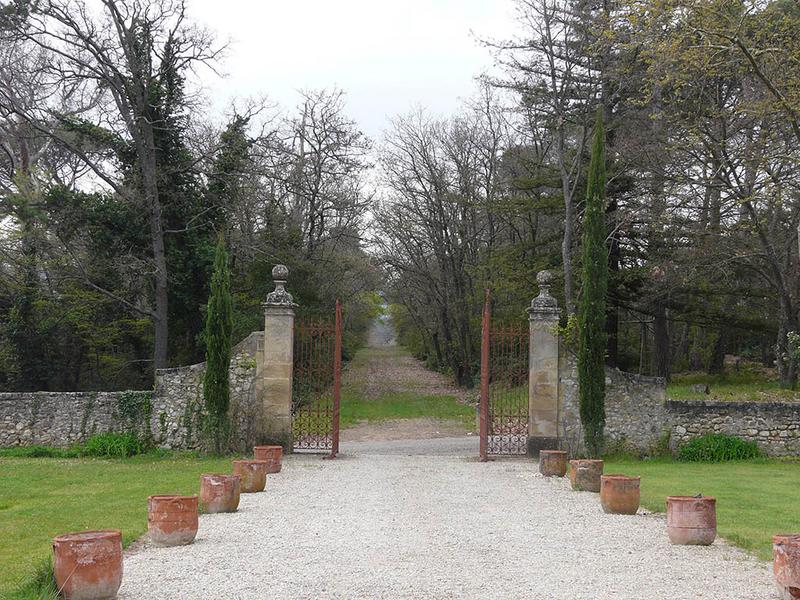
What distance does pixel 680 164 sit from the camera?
20141 millimetres

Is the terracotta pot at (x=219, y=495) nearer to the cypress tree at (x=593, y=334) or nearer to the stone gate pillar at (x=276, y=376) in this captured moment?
the stone gate pillar at (x=276, y=376)

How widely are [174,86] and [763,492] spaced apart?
1802 cm

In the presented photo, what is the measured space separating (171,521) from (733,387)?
19.2m

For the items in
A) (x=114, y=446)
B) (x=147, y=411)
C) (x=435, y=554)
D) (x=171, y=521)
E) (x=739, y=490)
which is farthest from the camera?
(x=147, y=411)

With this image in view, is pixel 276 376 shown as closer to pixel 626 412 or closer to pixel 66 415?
pixel 66 415

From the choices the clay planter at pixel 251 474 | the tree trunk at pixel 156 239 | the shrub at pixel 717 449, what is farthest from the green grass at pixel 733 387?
the tree trunk at pixel 156 239

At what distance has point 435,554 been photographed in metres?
7.42

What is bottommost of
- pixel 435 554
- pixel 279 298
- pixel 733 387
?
pixel 435 554

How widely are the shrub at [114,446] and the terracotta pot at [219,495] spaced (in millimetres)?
7416

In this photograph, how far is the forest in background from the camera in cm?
1912

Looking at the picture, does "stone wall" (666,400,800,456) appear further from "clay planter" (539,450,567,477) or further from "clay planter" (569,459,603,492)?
"clay planter" (569,459,603,492)

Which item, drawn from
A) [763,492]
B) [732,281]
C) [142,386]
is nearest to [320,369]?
[763,492]

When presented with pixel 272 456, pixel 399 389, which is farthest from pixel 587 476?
pixel 399 389

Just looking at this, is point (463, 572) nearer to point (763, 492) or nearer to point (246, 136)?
point (763, 492)
